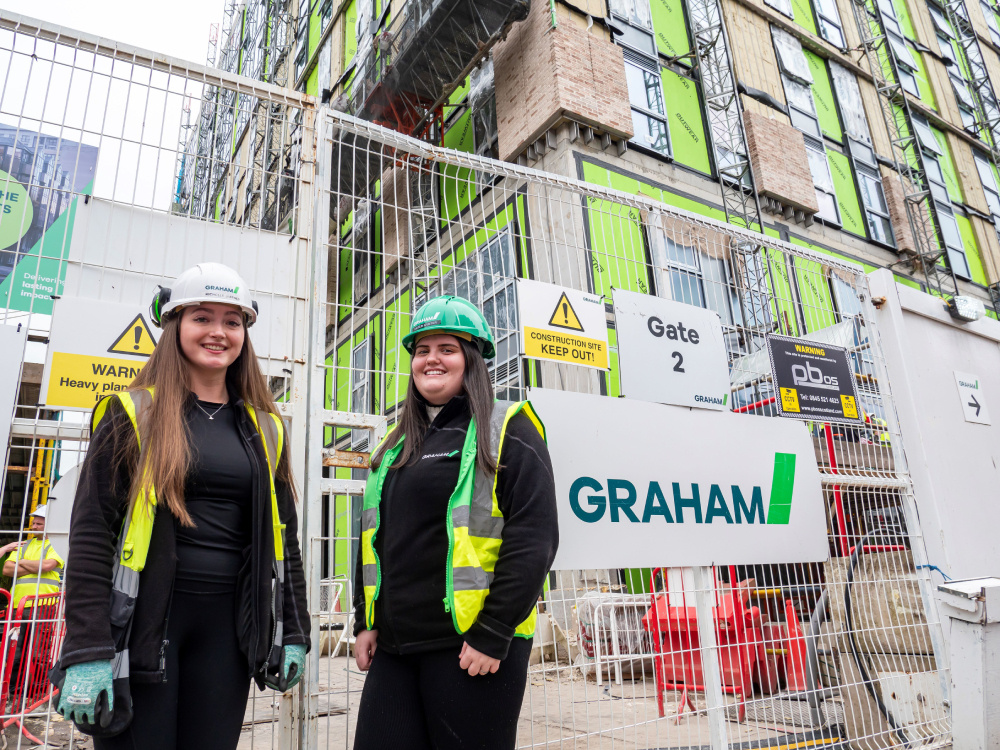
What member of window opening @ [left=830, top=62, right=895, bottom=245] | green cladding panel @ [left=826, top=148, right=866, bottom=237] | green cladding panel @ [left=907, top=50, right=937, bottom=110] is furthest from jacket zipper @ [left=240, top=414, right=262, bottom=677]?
green cladding panel @ [left=907, top=50, right=937, bottom=110]

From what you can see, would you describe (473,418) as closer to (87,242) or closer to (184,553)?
(184,553)

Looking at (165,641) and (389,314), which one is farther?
(389,314)

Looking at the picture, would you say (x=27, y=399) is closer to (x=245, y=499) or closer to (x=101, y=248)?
(x=101, y=248)

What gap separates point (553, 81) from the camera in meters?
10.6

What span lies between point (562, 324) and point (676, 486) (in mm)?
1001

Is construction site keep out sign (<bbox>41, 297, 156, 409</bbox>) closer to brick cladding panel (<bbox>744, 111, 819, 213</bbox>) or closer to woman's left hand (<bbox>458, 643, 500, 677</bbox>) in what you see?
woman's left hand (<bbox>458, 643, 500, 677</bbox>)

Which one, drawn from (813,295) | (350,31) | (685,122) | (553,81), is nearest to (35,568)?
(813,295)

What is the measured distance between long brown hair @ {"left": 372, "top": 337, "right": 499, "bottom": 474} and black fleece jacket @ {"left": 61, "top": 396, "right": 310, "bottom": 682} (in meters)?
0.47

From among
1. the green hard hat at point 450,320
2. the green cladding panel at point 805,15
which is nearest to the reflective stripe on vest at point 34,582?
the green hard hat at point 450,320

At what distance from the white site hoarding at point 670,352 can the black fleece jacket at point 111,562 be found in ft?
6.63

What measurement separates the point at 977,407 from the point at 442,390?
474cm

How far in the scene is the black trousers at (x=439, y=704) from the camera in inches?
72.4

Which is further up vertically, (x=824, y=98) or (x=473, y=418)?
(x=824, y=98)

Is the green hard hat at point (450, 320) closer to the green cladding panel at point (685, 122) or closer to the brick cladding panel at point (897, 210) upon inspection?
the green cladding panel at point (685, 122)
